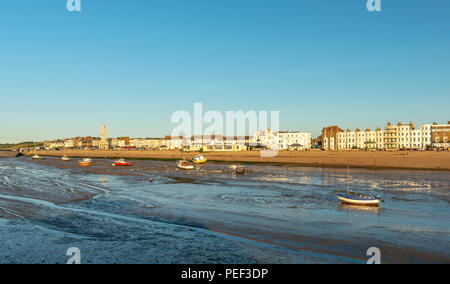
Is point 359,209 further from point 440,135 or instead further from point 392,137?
point 392,137

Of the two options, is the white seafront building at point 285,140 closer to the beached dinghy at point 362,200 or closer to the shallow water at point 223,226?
Result: the shallow water at point 223,226

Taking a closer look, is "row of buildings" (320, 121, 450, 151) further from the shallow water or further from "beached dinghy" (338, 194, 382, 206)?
"beached dinghy" (338, 194, 382, 206)

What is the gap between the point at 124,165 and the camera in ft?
258

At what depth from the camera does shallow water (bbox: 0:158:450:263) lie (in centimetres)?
1555

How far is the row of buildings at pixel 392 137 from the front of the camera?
133 meters

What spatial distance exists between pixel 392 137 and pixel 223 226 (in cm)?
14375

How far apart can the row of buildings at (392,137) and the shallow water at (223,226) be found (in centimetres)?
11458

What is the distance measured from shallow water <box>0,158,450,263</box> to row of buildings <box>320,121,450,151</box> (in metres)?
115

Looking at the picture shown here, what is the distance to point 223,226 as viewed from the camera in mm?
20781

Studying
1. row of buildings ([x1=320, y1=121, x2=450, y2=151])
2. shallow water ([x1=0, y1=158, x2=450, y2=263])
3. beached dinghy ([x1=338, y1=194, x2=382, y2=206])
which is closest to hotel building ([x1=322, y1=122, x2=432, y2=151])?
row of buildings ([x1=320, y1=121, x2=450, y2=151])
